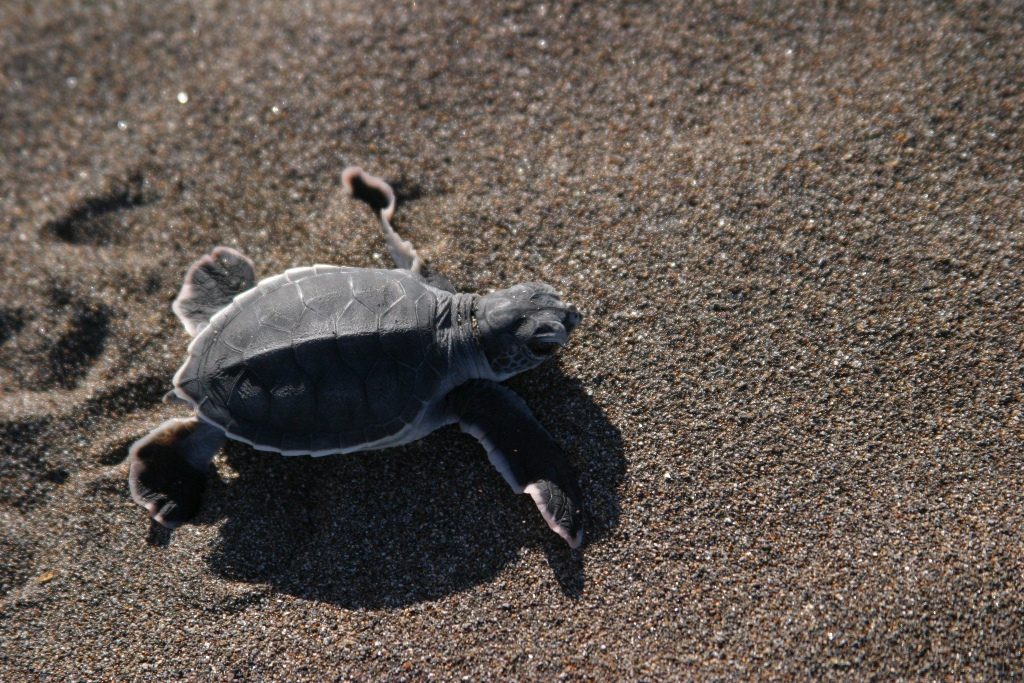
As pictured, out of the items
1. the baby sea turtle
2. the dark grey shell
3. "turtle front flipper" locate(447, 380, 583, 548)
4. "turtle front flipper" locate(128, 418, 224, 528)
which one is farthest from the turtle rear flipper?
"turtle front flipper" locate(447, 380, 583, 548)

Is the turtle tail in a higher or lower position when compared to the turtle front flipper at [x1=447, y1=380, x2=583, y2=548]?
higher

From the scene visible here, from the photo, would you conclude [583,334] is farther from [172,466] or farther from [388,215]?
[172,466]

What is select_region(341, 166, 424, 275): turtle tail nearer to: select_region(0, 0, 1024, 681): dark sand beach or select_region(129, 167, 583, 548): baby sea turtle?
select_region(0, 0, 1024, 681): dark sand beach

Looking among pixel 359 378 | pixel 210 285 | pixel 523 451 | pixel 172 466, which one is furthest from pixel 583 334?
pixel 172 466

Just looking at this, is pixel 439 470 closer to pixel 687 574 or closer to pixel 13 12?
pixel 687 574

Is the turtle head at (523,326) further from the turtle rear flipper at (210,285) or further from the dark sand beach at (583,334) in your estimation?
the turtle rear flipper at (210,285)
